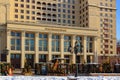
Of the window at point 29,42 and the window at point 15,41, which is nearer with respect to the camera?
the window at point 15,41

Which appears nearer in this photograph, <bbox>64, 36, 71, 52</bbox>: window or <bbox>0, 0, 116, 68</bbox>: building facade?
<bbox>0, 0, 116, 68</bbox>: building facade

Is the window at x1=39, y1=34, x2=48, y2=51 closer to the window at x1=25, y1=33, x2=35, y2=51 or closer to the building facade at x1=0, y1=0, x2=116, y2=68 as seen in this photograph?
the building facade at x1=0, y1=0, x2=116, y2=68

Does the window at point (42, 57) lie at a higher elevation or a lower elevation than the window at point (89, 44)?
lower

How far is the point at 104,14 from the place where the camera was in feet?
349

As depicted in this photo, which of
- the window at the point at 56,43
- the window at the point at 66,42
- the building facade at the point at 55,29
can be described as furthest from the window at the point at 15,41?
the window at the point at 66,42

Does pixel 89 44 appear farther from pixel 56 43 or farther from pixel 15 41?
pixel 15 41

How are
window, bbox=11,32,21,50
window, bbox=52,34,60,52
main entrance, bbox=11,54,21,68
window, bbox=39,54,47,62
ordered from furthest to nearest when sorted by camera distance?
window, bbox=52,34,60,52 → window, bbox=39,54,47,62 → main entrance, bbox=11,54,21,68 → window, bbox=11,32,21,50

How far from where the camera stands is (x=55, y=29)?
8788cm

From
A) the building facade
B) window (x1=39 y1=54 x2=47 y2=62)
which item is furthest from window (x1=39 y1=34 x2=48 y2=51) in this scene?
window (x1=39 y1=54 x2=47 y2=62)

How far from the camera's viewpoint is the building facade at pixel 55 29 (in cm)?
8300

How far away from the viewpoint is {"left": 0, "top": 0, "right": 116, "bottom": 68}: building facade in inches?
3268

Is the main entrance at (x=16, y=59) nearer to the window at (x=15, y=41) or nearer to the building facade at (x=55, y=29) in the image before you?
the building facade at (x=55, y=29)

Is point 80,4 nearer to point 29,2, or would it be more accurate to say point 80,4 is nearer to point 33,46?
point 29,2

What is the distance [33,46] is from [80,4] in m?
31.0
